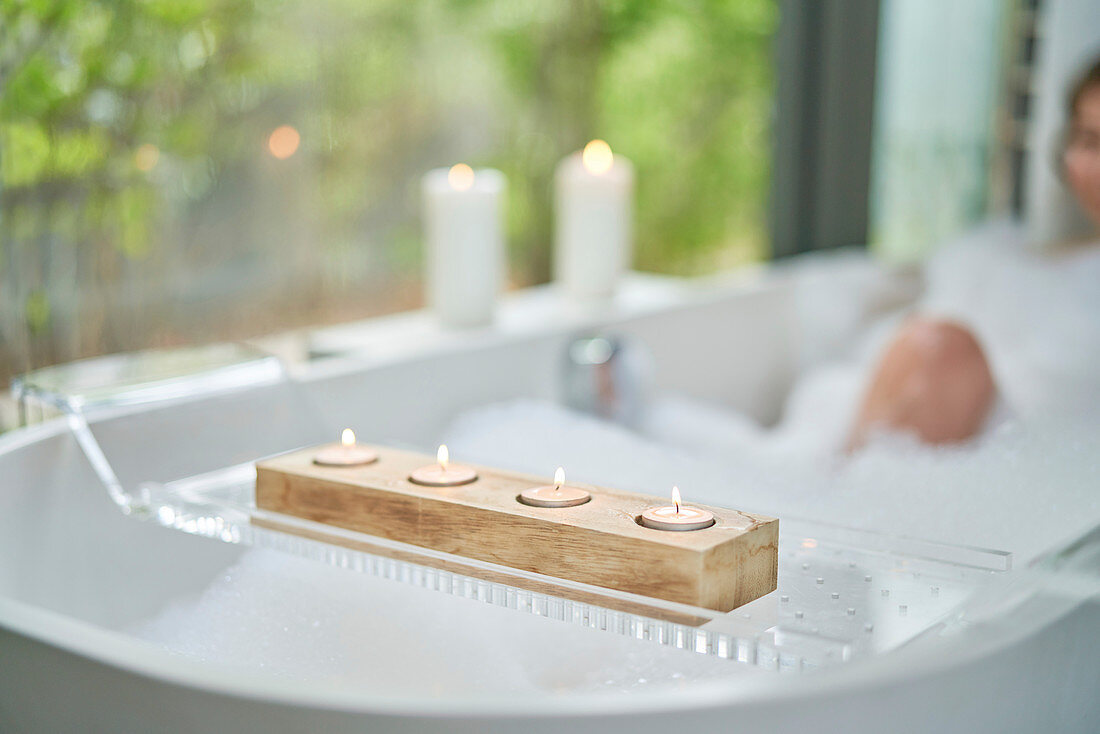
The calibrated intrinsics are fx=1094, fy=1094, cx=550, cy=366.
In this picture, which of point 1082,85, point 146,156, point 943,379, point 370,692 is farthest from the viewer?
point 1082,85

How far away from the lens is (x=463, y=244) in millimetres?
1599

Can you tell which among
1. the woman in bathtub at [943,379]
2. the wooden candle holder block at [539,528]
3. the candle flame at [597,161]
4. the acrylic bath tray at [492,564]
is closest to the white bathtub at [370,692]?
the acrylic bath tray at [492,564]

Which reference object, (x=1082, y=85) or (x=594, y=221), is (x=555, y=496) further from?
(x=1082, y=85)

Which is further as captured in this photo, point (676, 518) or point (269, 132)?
point (269, 132)

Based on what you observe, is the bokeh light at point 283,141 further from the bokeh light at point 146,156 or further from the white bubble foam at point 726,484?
the white bubble foam at point 726,484

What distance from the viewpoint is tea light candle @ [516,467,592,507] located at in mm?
820

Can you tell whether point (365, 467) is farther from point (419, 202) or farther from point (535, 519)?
point (419, 202)

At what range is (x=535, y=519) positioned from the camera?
78 centimetres

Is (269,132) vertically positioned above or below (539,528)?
above

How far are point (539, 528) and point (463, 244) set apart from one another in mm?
876

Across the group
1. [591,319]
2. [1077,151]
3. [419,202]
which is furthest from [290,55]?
[1077,151]

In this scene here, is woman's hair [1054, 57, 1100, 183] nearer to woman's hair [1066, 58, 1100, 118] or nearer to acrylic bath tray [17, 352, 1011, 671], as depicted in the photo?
woman's hair [1066, 58, 1100, 118]

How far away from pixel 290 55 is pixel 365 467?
1408 millimetres

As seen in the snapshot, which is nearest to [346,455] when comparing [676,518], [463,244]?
[676,518]
